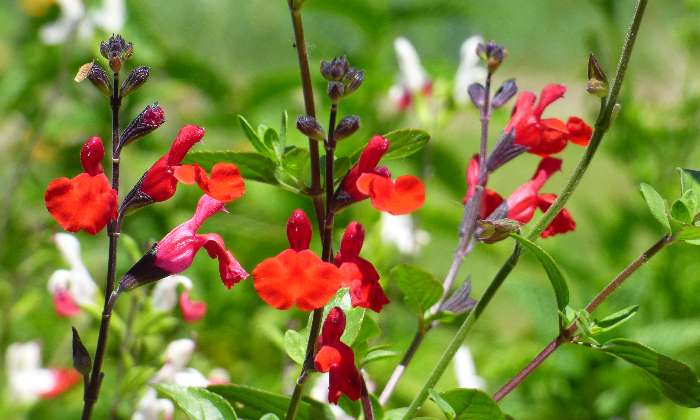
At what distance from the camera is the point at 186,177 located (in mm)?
569

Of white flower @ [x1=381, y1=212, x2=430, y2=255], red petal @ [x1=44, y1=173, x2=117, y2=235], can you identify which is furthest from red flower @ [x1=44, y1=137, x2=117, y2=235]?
white flower @ [x1=381, y1=212, x2=430, y2=255]

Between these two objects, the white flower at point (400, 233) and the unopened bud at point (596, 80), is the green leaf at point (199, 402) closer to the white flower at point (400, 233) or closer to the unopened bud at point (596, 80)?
the unopened bud at point (596, 80)

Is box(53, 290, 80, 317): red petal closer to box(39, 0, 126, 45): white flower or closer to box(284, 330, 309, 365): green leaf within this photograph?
box(284, 330, 309, 365): green leaf

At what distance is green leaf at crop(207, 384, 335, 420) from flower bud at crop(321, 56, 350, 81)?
22 cm

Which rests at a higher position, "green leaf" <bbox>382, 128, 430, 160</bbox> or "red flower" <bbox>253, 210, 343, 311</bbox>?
"green leaf" <bbox>382, 128, 430, 160</bbox>

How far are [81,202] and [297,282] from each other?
13 centimetres

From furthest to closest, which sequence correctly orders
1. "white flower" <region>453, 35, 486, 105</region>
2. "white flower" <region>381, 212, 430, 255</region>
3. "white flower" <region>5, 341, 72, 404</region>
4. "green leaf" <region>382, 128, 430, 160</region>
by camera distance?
"white flower" <region>453, 35, 486, 105</region> < "white flower" <region>381, 212, 430, 255</region> < "white flower" <region>5, 341, 72, 404</region> < "green leaf" <region>382, 128, 430, 160</region>

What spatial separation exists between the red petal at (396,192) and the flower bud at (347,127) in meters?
0.03

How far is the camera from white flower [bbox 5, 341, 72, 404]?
97 centimetres

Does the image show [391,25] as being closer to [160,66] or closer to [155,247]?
[160,66]

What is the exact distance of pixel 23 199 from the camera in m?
1.91

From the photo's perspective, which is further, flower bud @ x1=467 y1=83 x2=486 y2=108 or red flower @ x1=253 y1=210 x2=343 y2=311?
flower bud @ x1=467 y1=83 x2=486 y2=108

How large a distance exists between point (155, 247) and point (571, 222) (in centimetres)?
29

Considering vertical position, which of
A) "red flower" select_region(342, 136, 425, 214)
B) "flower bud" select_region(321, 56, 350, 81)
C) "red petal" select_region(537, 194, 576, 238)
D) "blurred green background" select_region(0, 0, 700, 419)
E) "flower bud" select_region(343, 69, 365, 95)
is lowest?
"blurred green background" select_region(0, 0, 700, 419)
